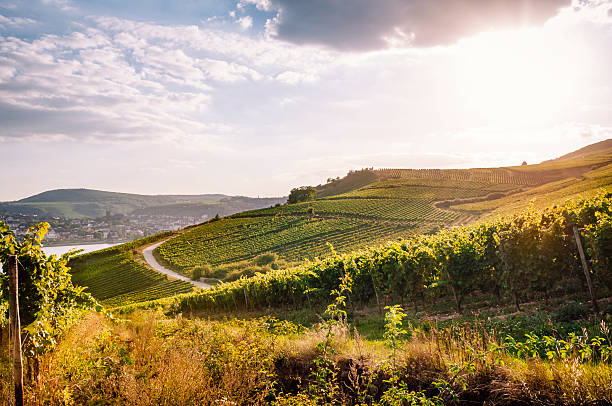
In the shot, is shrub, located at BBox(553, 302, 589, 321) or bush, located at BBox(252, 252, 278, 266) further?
bush, located at BBox(252, 252, 278, 266)

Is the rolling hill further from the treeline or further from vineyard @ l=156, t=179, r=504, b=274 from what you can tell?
the treeline

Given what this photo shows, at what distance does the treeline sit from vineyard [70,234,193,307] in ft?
94.2

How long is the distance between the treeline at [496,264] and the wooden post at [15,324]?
35.1 ft

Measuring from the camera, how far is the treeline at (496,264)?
30.8 ft

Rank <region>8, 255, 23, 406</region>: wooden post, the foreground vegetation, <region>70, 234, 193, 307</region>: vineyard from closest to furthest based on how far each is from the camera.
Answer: <region>8, 255, 23, 406</region>: wooden post < the foreground vegetation < <region>70, 234, 193, 307</region>: vineyard

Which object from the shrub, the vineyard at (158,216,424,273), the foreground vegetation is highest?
the foreground vegetation

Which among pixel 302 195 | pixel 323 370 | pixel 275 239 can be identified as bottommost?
pixel 275 239

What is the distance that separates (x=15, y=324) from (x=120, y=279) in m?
51.1

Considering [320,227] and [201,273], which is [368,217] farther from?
[201,273]

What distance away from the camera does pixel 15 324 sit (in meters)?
4.58

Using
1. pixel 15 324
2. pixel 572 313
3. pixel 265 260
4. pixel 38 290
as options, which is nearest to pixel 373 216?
pixel 265 260

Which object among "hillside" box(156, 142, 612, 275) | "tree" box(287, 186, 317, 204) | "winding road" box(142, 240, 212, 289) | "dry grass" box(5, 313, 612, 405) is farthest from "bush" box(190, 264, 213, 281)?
"tree" box(287, 186, 317, 204)

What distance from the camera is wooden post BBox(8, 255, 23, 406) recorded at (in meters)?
4.50

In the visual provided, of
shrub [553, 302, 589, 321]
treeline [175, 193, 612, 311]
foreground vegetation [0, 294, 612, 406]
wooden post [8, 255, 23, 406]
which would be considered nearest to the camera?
wooden post [8, 255, 23, 406]
